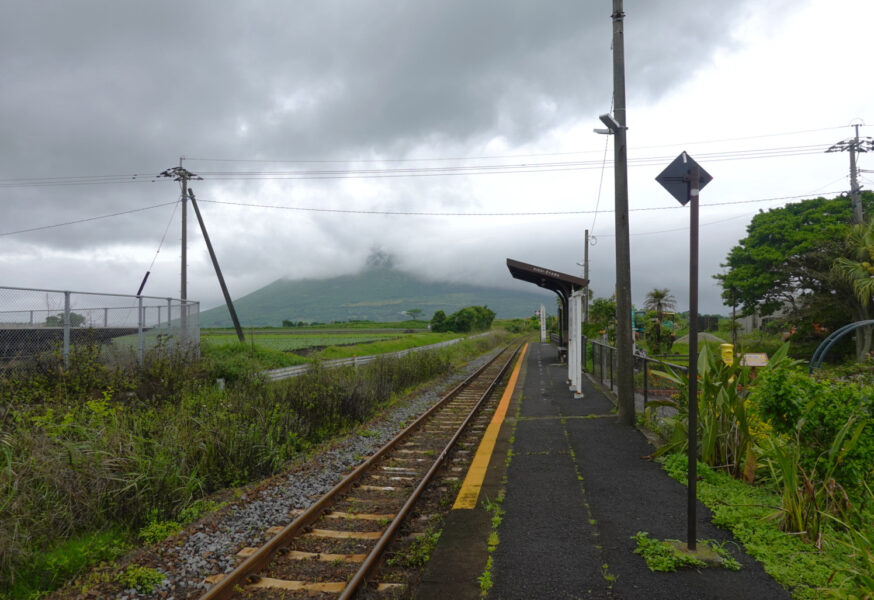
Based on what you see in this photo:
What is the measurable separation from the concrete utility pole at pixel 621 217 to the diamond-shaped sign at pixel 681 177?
192 inches

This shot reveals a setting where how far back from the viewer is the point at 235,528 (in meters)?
5.09

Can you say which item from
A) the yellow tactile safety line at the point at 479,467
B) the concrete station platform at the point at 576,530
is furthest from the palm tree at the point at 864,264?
the concrete station platform at the point at 576,530

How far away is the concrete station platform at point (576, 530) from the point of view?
3689mm

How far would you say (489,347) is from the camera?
41.3 metres

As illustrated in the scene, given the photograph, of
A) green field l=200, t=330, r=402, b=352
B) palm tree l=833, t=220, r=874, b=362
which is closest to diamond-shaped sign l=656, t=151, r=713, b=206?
green field l=200, t=330, r=402, b=352

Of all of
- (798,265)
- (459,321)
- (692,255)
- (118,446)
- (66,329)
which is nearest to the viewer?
(692,255)

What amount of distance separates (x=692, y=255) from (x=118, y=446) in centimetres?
606

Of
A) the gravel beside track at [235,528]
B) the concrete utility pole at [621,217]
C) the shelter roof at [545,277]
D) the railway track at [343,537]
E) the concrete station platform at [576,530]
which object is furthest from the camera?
the shelter roof at [545,277]

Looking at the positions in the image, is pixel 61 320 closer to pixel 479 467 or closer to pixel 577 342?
pixel 479 467

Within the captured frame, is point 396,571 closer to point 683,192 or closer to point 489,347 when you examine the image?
point 683,192

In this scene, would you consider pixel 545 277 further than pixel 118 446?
Yes

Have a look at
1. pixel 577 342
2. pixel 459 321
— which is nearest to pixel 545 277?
pixel 577 342

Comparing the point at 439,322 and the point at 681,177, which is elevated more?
the point at 681,177

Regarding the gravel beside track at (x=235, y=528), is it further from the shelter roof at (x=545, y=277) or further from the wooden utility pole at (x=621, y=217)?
the shelter roof at (x=545, y=277)
